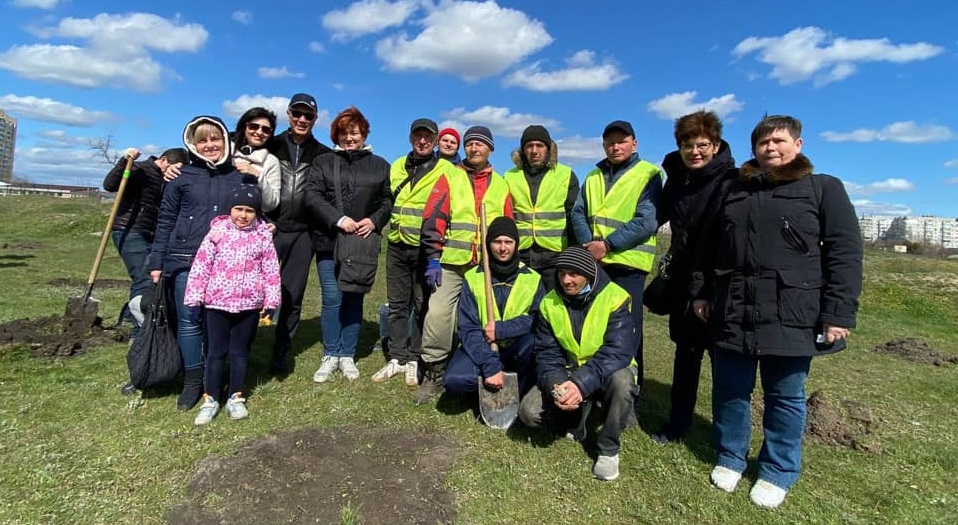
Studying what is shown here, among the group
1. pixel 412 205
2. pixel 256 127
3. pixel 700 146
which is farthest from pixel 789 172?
pixel 256 127

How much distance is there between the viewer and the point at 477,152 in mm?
5344

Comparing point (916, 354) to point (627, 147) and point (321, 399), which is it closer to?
point (627, 147)

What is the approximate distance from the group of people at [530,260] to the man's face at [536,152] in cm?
2

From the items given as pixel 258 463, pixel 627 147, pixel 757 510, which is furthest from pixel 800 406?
pixel 258 463

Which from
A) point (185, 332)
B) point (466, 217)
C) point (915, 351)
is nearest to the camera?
point (185, 332)

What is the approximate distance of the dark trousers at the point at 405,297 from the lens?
5797 millimetres

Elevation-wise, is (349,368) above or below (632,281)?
below

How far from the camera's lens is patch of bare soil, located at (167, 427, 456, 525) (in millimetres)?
3355

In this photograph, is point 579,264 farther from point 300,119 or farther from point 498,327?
point 300,119

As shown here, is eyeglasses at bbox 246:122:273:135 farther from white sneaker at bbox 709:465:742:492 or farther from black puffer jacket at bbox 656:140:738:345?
white sneaker at bbox 709:465:742:492

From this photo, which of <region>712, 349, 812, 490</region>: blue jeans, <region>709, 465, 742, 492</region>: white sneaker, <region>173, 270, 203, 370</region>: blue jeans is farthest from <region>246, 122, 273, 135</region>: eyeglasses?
<region>709, 465, 742, 492</region>: white sneaker

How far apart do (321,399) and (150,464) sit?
63.9 inches

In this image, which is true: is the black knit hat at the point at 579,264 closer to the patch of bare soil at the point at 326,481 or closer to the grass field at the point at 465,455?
the grass field at the point at 465,455

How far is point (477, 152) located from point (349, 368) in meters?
2.70
